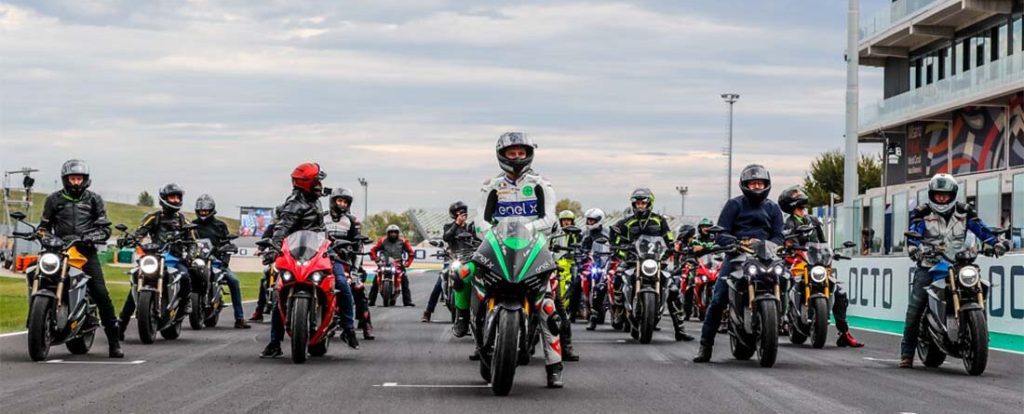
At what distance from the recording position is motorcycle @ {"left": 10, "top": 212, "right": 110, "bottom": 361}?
13828 mm

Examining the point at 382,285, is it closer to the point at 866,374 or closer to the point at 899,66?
the point at 866,374

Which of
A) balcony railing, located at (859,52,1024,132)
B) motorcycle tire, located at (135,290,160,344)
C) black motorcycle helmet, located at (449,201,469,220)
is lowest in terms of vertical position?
motorcycle tire, located at (135,290,160,344)

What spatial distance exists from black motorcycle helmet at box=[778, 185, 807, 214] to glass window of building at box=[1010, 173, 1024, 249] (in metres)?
7.48

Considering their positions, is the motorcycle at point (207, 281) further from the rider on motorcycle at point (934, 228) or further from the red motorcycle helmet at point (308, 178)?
the rider on motorcycle at point (934, 228)

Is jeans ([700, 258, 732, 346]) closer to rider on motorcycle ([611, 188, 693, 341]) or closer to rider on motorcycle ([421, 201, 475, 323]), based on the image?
rider on motorcycle ([611, 188, 693, 341])

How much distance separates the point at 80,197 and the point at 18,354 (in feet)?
5.39

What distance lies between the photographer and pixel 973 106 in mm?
50750

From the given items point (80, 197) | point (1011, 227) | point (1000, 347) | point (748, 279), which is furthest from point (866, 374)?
point (1011, 227)

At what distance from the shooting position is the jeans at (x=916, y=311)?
14789mm

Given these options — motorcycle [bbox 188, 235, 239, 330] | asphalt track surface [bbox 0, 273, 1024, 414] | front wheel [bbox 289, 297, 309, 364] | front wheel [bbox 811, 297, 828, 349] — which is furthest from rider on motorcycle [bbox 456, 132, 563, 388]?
motorcycle [bbox 188, 235, 239, 330]

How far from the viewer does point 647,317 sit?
18141mm

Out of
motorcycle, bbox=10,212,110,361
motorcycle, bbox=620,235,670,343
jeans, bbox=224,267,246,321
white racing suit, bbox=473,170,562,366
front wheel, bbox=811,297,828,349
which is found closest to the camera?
white racing suit, bbox=473,170,562,366

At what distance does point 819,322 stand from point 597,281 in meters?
4.83

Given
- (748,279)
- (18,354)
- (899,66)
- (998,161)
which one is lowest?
(18,354)
